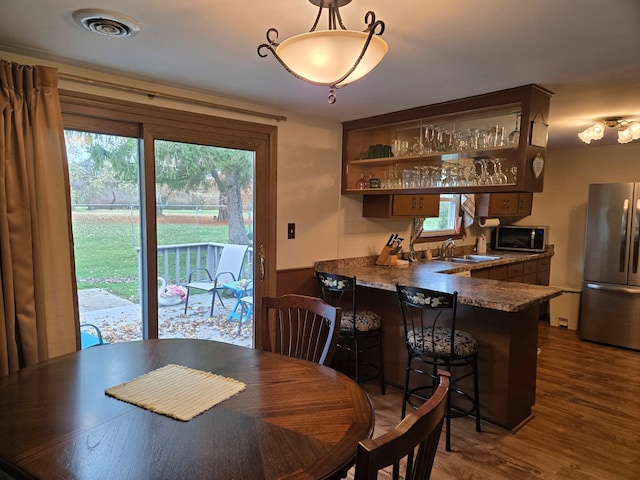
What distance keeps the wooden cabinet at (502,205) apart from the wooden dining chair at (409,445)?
14.1ft

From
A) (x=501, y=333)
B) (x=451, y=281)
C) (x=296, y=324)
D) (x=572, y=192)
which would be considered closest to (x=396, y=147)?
(x=451, y=281)

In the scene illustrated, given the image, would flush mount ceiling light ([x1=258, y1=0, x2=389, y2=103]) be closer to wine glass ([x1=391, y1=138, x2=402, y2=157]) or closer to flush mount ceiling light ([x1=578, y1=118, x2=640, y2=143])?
wine glass ([x1=391, y1=138, x2=402, y2=157])

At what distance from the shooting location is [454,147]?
9.62ft

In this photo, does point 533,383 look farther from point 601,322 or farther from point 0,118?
point 0,118

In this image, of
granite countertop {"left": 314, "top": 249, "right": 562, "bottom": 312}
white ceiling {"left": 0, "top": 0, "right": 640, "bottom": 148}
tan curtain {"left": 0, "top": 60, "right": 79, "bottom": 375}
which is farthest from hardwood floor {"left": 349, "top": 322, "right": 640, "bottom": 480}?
white ceiling {"left": 0, "top": 0, "right": 640, "bottom": 148}

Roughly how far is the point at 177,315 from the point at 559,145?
4.59 metres

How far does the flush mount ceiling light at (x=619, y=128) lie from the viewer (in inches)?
127

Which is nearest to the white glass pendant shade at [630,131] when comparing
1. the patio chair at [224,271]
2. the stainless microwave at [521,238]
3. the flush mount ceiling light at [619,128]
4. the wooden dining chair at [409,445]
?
the flush mount ceiling light at [619,128]

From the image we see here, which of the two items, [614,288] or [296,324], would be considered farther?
[614,288]

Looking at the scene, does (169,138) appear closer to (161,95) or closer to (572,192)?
(161,95)

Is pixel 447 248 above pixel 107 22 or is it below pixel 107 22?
below

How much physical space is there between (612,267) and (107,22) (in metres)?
4.88

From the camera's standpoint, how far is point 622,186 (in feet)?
13.7

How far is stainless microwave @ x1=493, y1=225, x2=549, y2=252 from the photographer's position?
5.11 metres
